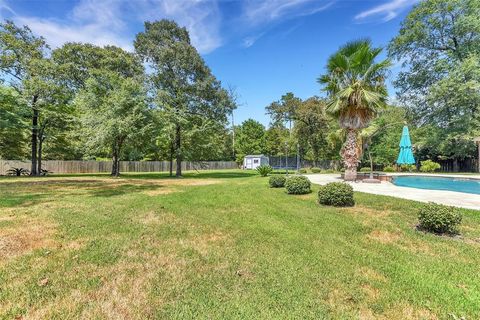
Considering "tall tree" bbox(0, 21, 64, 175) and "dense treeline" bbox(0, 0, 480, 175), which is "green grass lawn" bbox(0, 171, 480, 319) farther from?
"tall tree" bbox(0, 21, 64, 175)

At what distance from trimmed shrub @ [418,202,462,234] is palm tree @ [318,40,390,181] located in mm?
8038

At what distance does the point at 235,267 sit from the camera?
10.9 feet

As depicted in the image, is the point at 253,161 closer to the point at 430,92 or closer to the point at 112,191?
the point at 430,92

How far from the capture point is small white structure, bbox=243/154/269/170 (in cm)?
4128

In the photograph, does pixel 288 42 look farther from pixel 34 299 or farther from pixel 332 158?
pixel 332 158

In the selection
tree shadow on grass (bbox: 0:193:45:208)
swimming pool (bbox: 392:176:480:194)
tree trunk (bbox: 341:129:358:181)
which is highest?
tree trunk (bbox: 341:129:358:181)

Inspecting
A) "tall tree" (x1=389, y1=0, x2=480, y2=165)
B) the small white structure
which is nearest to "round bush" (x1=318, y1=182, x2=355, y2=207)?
"tall tree" (x1=389, y1=0, x2=480, y2=165)

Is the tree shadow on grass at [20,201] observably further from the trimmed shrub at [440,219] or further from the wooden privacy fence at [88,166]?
the wooden privacy fence at [88,166]

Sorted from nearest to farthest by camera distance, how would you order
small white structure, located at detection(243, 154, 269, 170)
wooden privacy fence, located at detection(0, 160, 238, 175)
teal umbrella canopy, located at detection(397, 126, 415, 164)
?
teal umbrella canopy, located at detection(397, 126, 415, 164) < wooden privacy fence, located at detection(0, 160, 238, 175) < small white structure, located at detection(243, 154, 269, 170)

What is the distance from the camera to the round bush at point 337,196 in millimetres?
6965

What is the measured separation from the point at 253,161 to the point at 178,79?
23.6 m

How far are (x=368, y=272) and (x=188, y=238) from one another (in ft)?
9.03

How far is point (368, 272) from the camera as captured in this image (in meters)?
3.21

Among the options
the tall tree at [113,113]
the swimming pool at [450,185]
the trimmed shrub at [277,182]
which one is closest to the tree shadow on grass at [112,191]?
the trimmed shrub at [277,182]
